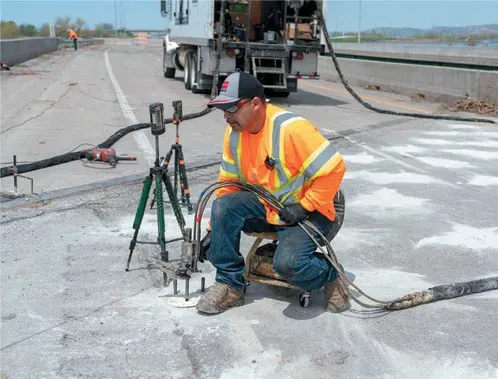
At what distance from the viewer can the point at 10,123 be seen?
12047 mm

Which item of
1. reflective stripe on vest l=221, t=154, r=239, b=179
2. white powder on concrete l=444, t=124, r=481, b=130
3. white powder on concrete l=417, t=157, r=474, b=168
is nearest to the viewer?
reflective stripe on vest l=221, t=154, r=239, b=179

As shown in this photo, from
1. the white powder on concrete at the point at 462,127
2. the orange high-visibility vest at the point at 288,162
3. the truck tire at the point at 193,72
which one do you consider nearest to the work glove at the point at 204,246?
the orange high-visibility vest at the point at 288,162

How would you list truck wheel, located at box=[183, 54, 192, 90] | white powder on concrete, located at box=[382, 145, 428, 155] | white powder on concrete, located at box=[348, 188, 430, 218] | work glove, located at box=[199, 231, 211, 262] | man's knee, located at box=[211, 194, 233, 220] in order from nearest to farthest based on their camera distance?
man's knee, located at box=[211, 194, 233, 220] → work glove, located at box=[199, 231, 211, 262] → white powder on concrete, located at box=[348, 188, 430, 218] → white powder on concrete, located at box=[382, 145, 428, 155] → truck wheel, located at box=[183, 54, 192, 90]

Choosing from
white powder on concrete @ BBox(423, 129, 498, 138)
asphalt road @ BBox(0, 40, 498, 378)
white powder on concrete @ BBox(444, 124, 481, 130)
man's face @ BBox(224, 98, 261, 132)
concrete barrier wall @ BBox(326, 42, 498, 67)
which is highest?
concrete barrier wall @ BBox(326, 42, 498, 67)

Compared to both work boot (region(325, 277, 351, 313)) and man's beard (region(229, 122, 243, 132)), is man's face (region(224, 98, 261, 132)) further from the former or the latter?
work boot (region(325, 277, 351, 313))

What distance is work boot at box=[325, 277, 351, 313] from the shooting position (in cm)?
427

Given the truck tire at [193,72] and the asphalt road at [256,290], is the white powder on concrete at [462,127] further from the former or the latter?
the truck tire at [193,72]

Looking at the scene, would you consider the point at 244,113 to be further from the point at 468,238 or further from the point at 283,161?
the point at 468,238

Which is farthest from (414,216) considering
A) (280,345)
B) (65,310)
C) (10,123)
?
(10,123)

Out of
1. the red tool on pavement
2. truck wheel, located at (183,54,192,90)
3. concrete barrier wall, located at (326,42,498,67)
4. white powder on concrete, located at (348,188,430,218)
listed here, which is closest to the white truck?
truck wheel, located at (183,54,192,90)

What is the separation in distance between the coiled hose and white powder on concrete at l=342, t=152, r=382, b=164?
4364 millimetres

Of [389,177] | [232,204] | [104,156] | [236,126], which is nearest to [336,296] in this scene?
[232,204]

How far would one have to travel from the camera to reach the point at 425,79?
725 inches

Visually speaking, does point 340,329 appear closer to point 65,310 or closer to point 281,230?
point 281,230
